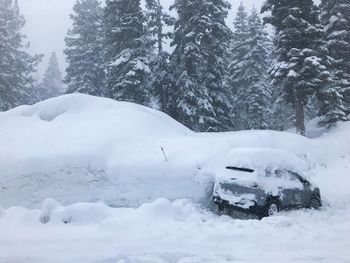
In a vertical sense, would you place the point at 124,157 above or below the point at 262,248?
above

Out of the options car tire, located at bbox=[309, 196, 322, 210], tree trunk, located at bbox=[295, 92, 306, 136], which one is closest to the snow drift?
car tire, located at bbox=[309, 196, 322, 210]

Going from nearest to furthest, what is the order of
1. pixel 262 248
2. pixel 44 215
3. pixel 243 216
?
pixel 262 248 → pixel 44 215 → pixel 243 216

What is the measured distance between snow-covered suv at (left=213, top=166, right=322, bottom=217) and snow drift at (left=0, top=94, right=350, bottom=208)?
1.32m

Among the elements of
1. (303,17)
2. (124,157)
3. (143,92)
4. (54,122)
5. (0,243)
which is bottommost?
(0,243)

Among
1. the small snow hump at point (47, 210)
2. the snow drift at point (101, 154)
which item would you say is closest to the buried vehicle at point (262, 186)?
the snow drift at point (101, 154)

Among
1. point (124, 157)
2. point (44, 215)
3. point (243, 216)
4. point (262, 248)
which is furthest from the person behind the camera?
point (124, 157)

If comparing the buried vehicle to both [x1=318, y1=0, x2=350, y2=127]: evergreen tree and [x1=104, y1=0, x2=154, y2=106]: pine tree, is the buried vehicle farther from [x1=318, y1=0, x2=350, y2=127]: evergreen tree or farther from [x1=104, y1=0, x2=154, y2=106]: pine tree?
[x1=318, y1=0, x2=350, y2=127]: evergreen tree

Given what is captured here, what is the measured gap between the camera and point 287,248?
8.86 m

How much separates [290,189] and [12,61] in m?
35.0

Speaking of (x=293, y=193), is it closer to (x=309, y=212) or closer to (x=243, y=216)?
(x=309, y=212)

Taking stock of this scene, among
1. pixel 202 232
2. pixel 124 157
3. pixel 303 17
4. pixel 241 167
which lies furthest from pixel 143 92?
pixel 202 232

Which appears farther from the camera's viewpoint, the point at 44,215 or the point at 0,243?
the point at 44,215

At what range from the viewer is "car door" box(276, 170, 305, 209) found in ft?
42.5

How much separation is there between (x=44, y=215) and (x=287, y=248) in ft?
20.0
